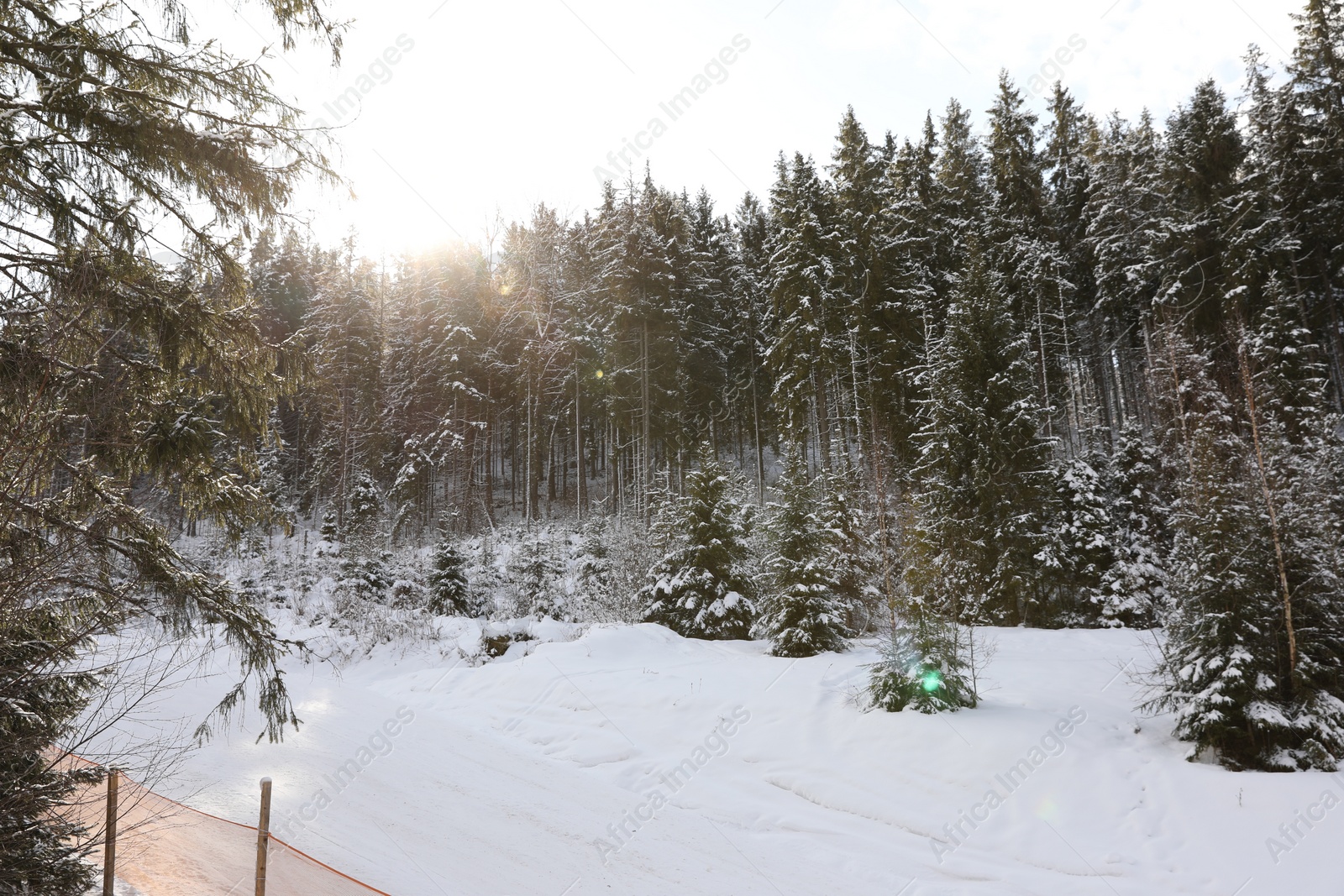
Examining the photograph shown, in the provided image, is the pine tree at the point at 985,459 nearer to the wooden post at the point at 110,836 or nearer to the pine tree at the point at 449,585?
the pine tree at the point at 449,585

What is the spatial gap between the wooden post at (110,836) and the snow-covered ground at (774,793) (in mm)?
1879

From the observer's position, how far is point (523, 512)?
39469mm

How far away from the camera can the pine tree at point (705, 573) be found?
51.9 feet

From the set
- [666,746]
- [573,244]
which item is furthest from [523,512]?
[666,746]

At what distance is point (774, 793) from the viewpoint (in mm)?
8375

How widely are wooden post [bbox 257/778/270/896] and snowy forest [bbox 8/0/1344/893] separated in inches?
42.1

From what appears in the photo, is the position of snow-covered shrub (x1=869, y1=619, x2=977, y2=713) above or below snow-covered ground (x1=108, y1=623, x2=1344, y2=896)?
above

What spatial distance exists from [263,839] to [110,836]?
983 mm

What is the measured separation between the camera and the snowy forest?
203 inches

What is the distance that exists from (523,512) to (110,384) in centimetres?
3483

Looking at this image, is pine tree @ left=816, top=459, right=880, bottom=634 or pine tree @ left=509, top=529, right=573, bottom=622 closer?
pine tree @ left=816, top=459, right=880, bottom=634

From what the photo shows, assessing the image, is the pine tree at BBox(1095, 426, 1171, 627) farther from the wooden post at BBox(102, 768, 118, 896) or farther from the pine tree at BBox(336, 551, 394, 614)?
the pine tree at BBox(336, 551, 394, 614)

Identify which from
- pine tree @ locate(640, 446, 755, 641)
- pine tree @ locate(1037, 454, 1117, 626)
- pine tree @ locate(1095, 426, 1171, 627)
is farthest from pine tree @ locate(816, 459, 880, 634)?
pine tree @ locate(1095, 426, 1171, 627)

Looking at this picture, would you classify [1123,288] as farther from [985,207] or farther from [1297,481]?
[1297,481]
